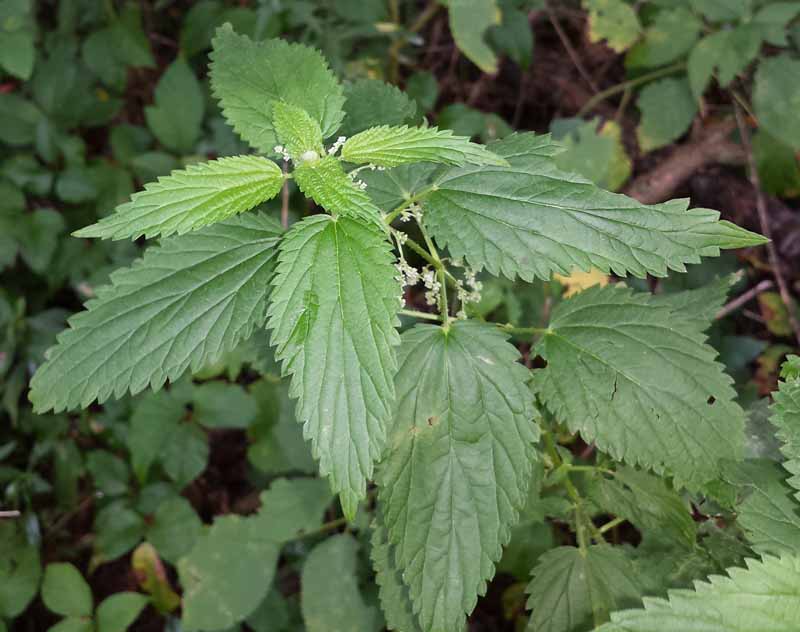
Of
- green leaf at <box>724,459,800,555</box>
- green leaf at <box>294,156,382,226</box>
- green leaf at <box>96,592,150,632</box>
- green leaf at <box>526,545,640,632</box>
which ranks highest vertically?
green leaf at <box>294,156,382,226</box>

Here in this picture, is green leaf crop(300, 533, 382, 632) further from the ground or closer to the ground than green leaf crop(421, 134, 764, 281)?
closer to the ground

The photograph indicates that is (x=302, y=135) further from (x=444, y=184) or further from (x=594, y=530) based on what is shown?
(x=594, y=530)

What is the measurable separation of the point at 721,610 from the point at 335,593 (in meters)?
1.66

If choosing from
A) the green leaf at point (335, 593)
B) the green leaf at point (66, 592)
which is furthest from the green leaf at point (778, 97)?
the green leaf at point (66, 592)

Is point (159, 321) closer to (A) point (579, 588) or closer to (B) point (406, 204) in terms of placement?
(B) point (406, 204)

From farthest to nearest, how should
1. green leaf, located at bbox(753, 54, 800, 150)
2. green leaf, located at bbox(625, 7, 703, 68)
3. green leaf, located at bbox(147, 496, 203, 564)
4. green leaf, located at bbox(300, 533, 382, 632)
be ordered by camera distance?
1. green leaf, located at bbox(625, 7, 703, 68)
2. green leaf, located at bbox(753, 54, 800, 150)
3. green leaf, located at bbox(147, 496, 203, 564)
4. green leaf, located at bbox(300, 533, 382, 632)

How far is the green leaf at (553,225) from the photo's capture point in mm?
1446

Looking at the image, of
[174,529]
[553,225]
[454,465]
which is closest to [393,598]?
[454,465]

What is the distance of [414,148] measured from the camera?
4.70 ft

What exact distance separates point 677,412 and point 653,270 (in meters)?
0.42

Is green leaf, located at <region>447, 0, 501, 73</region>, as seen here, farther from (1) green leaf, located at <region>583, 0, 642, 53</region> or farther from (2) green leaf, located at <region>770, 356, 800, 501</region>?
(2) green leaf, located at <region>770, 356, 800, 501</region>

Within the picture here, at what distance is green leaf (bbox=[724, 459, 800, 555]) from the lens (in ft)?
5.17

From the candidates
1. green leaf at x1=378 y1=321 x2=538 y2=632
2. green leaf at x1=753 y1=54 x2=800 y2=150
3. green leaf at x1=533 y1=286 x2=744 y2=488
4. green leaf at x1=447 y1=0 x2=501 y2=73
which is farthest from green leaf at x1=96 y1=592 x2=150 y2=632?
green leaf at x1=753 y1=54 x2=800 y2=150

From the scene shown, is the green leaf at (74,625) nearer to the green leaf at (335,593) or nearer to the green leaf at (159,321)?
the green leaf at (335,593)
